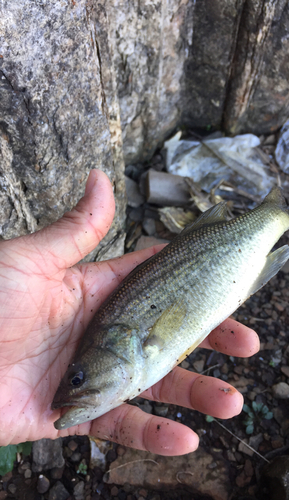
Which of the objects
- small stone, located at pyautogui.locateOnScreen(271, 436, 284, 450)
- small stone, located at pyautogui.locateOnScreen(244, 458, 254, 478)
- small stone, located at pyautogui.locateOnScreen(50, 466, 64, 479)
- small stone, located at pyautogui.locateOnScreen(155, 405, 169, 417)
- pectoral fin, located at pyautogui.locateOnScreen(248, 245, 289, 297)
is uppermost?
pectoral fin, located at pyautogui.locateOnScreen(248, 245, 289, 297)

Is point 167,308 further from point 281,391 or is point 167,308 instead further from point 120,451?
point 281,391

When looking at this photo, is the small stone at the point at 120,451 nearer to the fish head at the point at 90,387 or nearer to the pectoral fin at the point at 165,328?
the fish head at the point at 90,387

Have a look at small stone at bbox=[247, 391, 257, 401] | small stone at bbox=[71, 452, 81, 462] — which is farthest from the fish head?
small stone at bbox=[247, 391, 257, 401]

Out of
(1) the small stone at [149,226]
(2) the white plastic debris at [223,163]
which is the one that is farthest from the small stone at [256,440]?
(2) the white plastic debris at [223,163]

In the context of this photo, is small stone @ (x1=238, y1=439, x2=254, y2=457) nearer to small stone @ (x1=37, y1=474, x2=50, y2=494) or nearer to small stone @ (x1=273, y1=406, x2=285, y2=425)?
small stone @ (x1=273, y1=406, x2=285, y2=425)

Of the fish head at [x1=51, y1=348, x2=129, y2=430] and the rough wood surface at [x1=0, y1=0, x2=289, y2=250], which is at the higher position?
the rough wood surface at [x1=0, y1=0, x2=289, y2=250]

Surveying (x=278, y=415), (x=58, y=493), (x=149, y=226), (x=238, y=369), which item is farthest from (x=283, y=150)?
Result: (x=58, y=493)

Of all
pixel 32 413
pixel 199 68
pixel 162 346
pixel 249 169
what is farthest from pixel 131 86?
pixel 32 413
